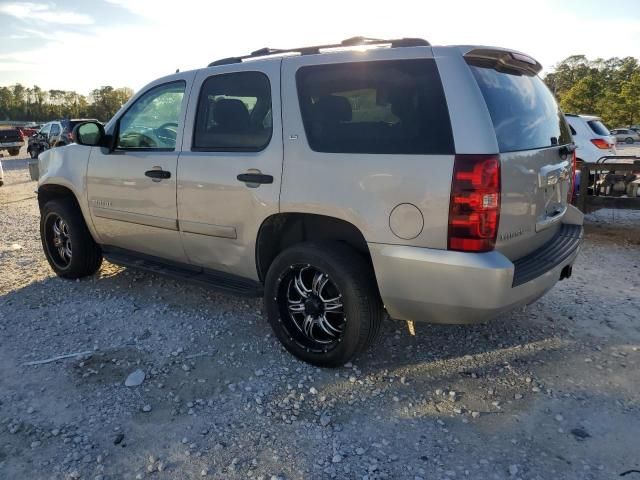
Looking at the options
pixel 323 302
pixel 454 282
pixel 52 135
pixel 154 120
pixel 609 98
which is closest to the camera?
pixel 454 282

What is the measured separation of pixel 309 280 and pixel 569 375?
177 cm

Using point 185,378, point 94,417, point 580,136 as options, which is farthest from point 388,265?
point 580,136

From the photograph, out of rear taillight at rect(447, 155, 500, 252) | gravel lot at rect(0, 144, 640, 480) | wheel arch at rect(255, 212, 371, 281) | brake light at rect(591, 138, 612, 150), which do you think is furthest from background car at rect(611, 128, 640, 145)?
rear taillight at rect(447, 155, 500, 252)

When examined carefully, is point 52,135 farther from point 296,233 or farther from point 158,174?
point 296,233

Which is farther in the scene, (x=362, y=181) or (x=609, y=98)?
(x=609, y=98)

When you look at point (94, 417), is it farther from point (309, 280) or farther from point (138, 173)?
point (138, 173)

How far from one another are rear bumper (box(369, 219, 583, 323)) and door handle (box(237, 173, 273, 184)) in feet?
2.81

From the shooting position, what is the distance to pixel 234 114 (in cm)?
354

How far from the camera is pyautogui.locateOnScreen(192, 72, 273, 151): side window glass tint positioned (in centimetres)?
335

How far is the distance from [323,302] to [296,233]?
555 mm

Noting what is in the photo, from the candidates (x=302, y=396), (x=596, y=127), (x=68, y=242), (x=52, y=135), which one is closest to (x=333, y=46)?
(x=302, y=396)

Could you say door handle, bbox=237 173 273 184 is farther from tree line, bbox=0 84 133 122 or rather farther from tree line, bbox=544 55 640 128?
tree line, bbox=0 84 133 122

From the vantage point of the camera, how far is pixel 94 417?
9.10 feet

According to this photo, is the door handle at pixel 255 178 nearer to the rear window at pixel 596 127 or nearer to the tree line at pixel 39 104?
the rear window at pixel 596 127
